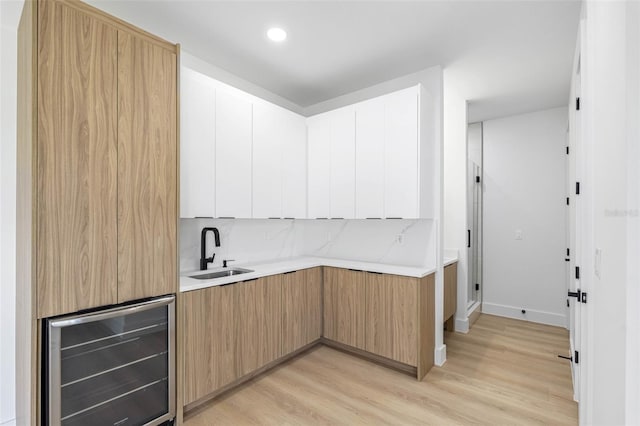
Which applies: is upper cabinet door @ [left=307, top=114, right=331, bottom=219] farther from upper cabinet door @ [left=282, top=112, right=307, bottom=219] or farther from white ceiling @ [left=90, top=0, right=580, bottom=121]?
white ceiling @ [left=90, top=0, right=580, bottom=121]

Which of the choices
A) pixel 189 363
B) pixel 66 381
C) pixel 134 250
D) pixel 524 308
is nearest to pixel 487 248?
pixel 524 308

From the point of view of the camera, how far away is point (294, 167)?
3.40 meters

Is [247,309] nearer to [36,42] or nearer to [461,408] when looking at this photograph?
[461,408]

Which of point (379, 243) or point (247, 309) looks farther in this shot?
point (379, 243)

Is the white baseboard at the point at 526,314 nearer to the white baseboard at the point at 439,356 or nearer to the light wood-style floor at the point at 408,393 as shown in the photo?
the light wood-style floor at the point at 408,393

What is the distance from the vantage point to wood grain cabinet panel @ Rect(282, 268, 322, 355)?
2901 mm

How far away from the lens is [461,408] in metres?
2.24

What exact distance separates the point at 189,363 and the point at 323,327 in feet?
4.98

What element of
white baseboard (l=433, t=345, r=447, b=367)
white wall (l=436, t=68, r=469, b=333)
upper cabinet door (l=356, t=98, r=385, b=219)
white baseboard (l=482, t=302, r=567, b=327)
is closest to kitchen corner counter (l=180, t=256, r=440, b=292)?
white wall (l=436, t=68, r=469, b=333)

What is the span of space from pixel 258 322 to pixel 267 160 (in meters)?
1.56

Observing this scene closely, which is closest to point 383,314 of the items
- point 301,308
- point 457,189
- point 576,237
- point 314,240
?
point 301,308

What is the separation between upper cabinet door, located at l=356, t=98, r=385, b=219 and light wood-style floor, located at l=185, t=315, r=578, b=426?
1523 millimetres

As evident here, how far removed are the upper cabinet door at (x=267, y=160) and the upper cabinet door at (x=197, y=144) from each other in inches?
18.6

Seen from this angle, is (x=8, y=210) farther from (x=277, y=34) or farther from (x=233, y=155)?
(x=277, y=34)
